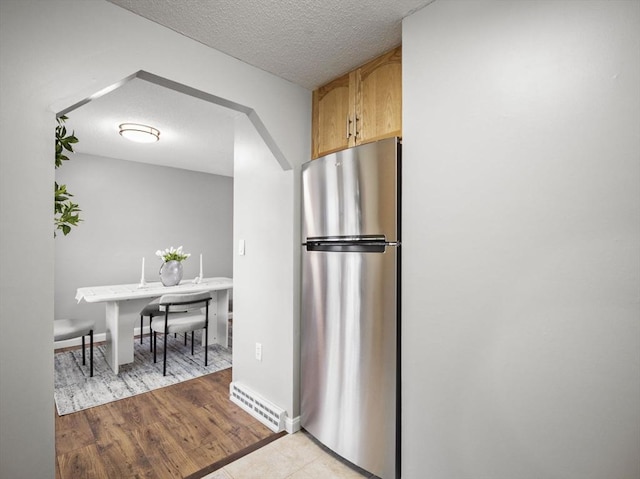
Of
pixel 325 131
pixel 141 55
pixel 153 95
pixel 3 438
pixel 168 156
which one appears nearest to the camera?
pixel 3 438

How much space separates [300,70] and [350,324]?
160cm

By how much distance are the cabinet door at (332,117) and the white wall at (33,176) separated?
3.84 ft

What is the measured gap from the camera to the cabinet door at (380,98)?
1738 mm

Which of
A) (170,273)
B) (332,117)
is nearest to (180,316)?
(170,273)

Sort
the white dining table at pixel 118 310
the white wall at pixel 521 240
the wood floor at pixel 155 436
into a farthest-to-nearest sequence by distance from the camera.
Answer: the white dining table at pixel 118 310 → the wood floor at pixel 155 436 → the white wall at pixel 521 240

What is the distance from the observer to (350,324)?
1.80 m

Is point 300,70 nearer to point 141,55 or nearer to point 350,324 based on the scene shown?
point 141,55

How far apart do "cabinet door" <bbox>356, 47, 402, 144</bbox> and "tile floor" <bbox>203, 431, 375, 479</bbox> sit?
1.89 metres

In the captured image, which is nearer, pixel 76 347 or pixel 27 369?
pixel 27 369

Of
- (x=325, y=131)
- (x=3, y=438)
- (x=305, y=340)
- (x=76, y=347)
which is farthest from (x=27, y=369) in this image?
(x=76, y=347)

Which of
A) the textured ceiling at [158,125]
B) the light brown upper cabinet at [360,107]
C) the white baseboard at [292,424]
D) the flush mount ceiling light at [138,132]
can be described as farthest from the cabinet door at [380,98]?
the flush mount ceiling light at [138,132]

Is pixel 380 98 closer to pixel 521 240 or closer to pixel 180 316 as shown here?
pixel 521 240

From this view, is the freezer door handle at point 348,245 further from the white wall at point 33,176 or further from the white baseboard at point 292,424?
the white wall at point 33,176

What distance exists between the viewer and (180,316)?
3521mm
